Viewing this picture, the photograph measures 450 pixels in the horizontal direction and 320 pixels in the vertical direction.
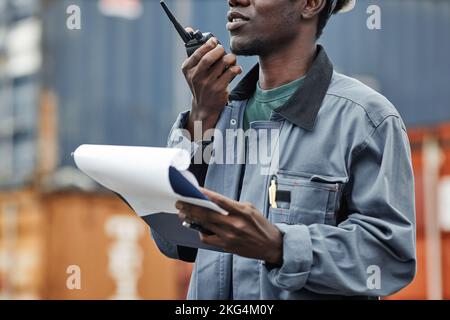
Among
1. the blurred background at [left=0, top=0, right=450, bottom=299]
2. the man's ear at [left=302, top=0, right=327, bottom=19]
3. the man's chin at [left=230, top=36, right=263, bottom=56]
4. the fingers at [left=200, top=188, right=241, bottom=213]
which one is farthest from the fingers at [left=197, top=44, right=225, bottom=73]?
the blurred background at [left=0, top=0, right=450, bottom=299]

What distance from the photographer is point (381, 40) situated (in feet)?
36.2

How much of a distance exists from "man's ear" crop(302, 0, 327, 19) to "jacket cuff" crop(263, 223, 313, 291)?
634 mm

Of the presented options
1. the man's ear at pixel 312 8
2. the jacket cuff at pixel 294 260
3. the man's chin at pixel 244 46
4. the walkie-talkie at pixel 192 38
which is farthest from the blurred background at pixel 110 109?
the jacket cuff at pixel 294 260

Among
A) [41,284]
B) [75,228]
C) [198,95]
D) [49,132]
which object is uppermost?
[198,95]

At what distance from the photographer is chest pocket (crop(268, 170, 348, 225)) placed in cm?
194

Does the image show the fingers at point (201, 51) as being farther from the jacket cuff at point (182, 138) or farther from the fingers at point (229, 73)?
the jacket cuff at point (182, 138)

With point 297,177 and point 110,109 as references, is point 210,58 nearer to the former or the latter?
point 297,177

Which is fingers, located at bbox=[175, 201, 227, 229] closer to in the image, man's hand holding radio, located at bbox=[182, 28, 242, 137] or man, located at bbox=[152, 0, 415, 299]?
man, located at bbox=[152, 0, 415, 299]

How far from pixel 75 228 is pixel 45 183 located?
745 mm

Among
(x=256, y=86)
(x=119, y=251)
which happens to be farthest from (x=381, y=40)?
(x=256, y=86)

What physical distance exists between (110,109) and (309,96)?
35.0 ft

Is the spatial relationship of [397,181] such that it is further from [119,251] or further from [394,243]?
[119,251]

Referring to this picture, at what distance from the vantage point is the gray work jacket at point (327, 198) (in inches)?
73.1

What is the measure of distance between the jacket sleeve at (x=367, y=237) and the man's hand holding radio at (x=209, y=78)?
36 cm
